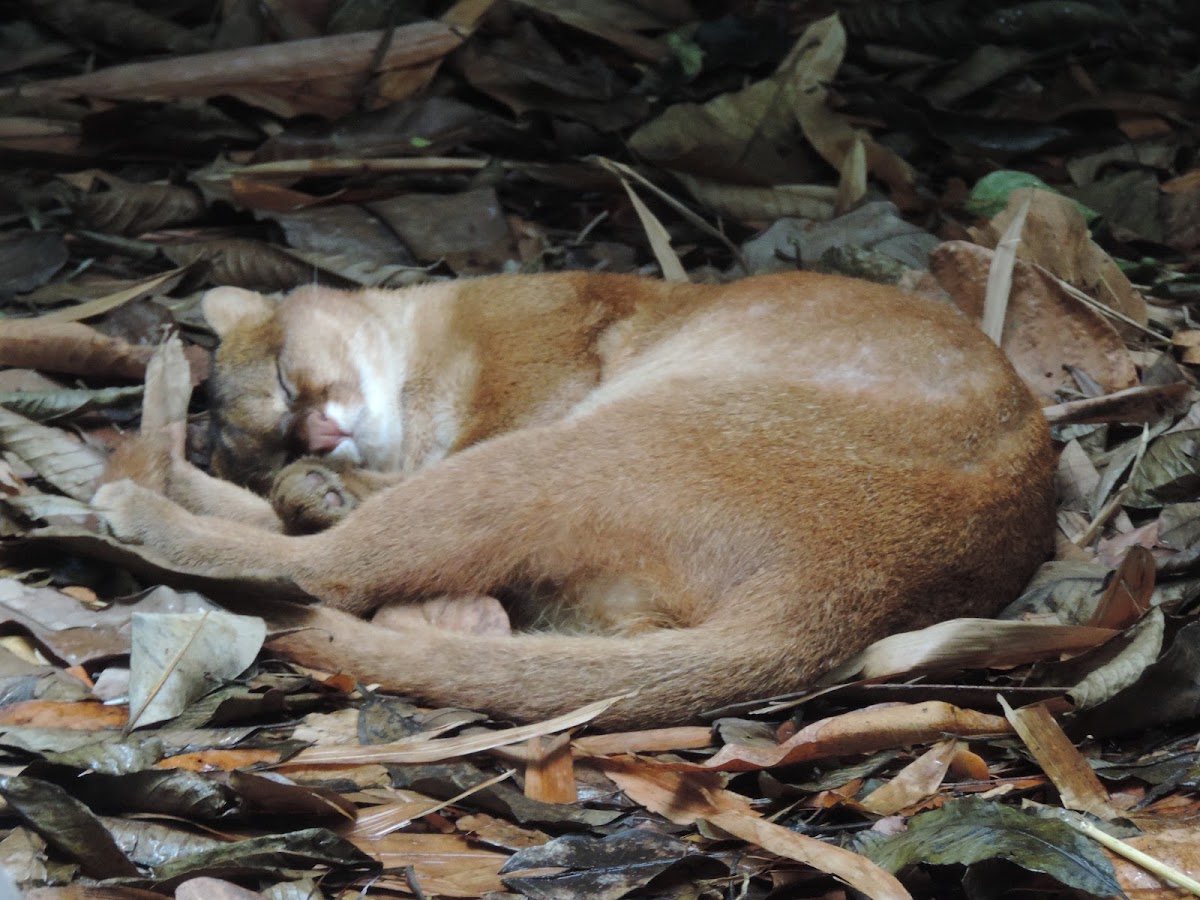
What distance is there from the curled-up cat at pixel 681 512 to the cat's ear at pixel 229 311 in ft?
1.98

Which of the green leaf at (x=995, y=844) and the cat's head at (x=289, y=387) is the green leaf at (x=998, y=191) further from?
the green leaf at (x=995, y=844)

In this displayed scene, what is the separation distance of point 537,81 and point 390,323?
183 cm

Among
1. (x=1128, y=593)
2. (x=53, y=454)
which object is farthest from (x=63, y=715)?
(x=1128, y=593)

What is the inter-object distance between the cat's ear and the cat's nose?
46 cm

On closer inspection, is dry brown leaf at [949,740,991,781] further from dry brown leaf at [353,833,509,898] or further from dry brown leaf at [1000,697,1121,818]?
dry brown leaf at [353,833,509,898]

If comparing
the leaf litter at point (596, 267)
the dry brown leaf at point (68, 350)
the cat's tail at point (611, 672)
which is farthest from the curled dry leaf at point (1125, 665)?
the dry brown leaf at point (68, 350)

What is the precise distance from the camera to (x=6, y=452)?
374cm

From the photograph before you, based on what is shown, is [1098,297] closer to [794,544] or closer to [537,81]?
[794,544]

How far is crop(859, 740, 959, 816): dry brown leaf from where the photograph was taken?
2551 mm

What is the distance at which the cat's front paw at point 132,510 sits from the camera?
354 cm

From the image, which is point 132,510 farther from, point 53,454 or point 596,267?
point 596,267

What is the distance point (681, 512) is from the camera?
305cm

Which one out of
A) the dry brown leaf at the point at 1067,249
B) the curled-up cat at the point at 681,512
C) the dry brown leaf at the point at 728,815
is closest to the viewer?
the dry brown leaf at the point at 728,815

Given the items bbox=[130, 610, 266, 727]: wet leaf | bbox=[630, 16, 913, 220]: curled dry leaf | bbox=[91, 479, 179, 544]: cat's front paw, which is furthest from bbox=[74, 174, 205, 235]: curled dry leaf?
bbox=[130, 610, 266, 727]: wet leaf
